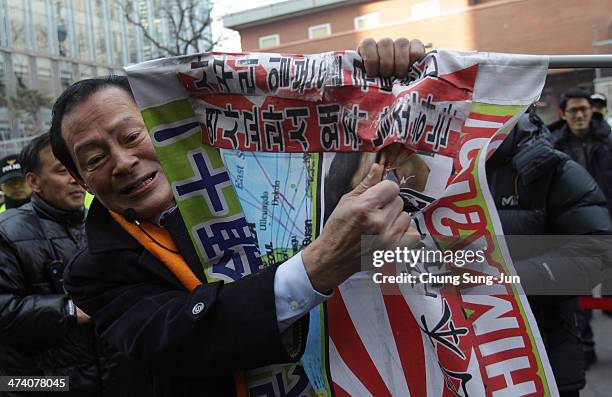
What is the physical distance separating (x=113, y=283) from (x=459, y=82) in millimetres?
896

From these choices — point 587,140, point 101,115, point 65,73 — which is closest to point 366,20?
point 65,73

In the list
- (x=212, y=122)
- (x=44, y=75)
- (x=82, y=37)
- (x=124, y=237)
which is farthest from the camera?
(x=82, y=37)

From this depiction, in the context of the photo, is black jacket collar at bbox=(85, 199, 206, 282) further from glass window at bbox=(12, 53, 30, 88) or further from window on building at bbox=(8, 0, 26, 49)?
window on building at bbox=(8, 0, 26, 49)

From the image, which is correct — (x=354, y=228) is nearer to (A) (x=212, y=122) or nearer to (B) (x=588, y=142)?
(A) (x=212, y=122)

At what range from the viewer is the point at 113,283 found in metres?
1.39

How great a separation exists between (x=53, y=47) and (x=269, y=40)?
1009cm

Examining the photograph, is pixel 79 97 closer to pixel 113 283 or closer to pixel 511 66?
pixel 113 283

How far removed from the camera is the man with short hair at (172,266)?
112 cm

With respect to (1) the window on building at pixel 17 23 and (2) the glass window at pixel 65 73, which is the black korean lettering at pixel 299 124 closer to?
(1) the window on building at pixel 17 23

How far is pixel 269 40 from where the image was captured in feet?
82.7

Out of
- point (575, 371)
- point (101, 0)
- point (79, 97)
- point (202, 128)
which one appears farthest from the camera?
point (101, 0)

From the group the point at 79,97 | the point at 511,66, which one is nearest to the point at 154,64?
the point at 79,97

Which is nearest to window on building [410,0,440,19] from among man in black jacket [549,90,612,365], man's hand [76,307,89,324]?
man in black jacket [549,90,612,365]

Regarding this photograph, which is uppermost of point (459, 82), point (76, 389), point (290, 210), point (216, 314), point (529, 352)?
point (459, 82)
